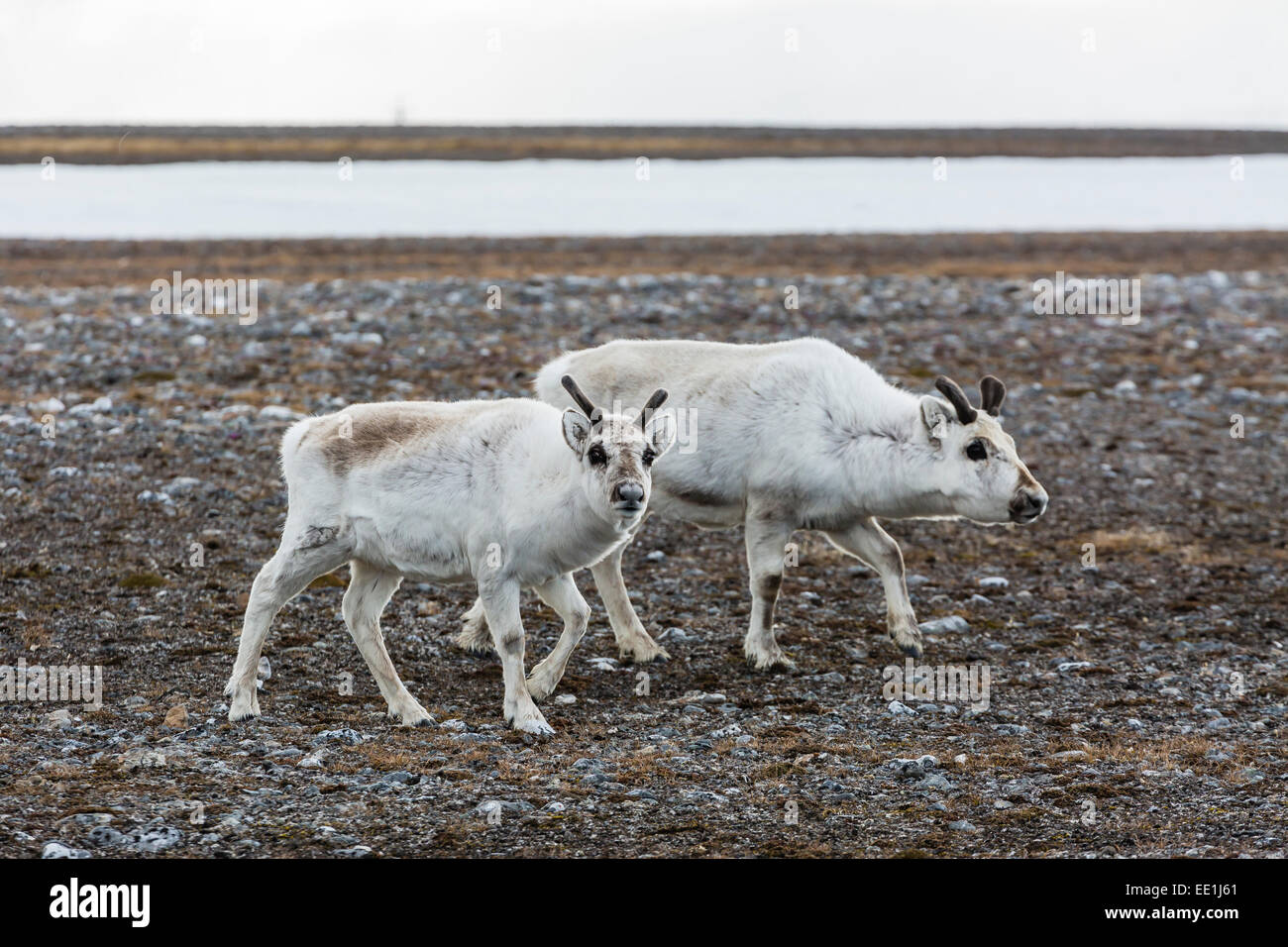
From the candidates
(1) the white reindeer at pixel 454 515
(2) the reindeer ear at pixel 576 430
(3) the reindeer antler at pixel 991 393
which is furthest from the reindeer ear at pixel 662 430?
(3) the reindeer antler at pixel 991 393

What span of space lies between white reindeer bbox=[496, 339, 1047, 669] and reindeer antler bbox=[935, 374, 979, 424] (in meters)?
0.01

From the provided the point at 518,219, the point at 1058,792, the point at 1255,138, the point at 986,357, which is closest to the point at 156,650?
the point at 1058,792

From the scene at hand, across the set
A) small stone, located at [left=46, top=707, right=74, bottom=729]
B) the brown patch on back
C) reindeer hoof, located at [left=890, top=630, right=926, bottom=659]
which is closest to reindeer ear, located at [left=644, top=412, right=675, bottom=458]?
the brown patch on back

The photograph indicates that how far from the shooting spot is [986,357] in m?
20.1

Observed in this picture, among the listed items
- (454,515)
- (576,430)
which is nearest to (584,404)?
(576,430)

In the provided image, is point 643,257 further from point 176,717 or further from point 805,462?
point 176,717

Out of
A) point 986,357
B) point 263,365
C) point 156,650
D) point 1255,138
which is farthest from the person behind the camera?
point 1255,138

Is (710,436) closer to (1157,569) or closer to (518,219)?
(1157,569)

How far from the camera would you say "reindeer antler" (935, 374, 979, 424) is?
1026cm

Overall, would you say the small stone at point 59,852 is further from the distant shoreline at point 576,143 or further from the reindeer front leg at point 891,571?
the distant shoreline at point 576,143

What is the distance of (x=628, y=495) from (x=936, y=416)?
308 centimetres

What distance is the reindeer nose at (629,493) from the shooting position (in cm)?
834

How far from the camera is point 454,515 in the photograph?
359 inches

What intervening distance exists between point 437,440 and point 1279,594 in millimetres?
7352
